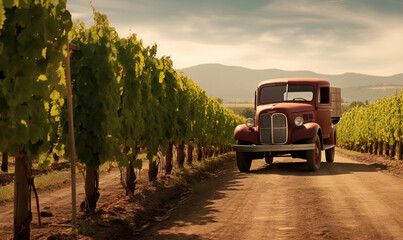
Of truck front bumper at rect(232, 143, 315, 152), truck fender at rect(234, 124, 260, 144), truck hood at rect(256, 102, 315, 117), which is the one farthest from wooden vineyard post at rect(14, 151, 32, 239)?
truck hood at rect(256, 102, 315, 117)

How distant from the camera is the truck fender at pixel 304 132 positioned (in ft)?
44.2

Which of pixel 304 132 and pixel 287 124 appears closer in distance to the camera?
pixel 304 132

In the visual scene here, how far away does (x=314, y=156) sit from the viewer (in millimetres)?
13547

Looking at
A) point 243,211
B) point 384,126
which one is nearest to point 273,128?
point 243,211

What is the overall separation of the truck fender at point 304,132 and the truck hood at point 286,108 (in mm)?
621

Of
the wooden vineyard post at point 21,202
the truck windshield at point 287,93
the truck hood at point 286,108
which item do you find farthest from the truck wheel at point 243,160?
the wooden vineyard post at point 21,202

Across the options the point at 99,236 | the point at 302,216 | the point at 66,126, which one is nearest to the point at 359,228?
the point at 302,216

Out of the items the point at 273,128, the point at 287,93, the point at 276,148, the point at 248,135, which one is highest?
the point at 287,93

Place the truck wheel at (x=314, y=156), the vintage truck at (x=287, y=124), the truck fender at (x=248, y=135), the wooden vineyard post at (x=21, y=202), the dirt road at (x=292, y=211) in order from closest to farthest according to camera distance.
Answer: the wooden vineyard post at (x=21, y=202)
the dirt road at (x=292, y=211)
the truck wheel at (x=314, y=156)
the vintage truck at (x=287, y=124)
the truck fender at (x=248, y=135)

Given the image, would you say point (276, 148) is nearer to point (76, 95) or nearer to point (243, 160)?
point (243, 160)

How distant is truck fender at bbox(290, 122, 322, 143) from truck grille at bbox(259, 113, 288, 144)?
1.02ft

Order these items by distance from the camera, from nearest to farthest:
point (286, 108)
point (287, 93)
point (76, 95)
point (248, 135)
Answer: point (76, 95) < point (286, 108) < point (248, 135) < point (287, 93)

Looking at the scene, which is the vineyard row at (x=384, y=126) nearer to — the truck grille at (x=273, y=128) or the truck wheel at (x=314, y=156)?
the truck wheel at (x=314, y=156)

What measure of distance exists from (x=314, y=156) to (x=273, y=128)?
1.54 meters
